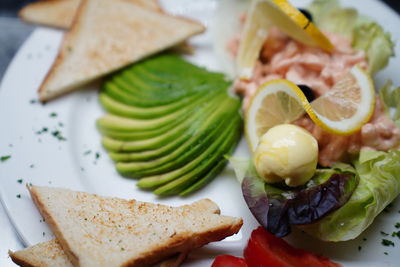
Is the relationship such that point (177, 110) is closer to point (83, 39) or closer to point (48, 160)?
point (48, 160)

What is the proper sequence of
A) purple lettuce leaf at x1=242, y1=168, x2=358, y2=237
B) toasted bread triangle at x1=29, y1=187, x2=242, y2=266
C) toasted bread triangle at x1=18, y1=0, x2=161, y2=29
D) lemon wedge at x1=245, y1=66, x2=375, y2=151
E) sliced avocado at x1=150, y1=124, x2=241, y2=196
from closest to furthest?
toasted bread triangle at x1=29, y1=187, x2=242, y2=266 → purple lettuce leaf at x1=242, y1=168, x2=358, y2=237 → lemon wedge at x1=245, y1=66, x2=375, y2=151 → sliced avocado at x1=150, y1=124, x2=241, y2=196 → toasted bread triangle at x1=18, y1=0, x2=161, y2=29

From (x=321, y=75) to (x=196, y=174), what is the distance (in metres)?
1.06

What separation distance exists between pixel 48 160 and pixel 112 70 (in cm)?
91

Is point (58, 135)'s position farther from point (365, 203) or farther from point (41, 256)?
point (365, 203)

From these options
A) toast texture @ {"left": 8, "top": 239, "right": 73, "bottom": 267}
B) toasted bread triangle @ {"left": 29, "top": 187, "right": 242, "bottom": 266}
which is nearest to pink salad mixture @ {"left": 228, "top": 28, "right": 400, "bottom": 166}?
toasted bread triangle @ {"left": 29, "top": 187, "right": 242, "bottom": 266}

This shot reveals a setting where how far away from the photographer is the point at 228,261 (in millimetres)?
2207

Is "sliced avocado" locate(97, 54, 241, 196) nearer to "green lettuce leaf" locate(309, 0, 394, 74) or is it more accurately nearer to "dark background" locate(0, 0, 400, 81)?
"green lettuce leaf" locate(309, 0, 394, 74)

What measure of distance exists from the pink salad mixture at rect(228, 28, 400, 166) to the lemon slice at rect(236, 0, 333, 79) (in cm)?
7

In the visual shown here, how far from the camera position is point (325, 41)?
9.66 ft

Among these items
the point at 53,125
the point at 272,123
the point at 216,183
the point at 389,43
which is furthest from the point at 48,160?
the point at 389,43

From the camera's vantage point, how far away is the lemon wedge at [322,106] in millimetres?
2480

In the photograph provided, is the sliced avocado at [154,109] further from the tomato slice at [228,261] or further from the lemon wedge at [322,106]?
the tomato slice at [228,261]

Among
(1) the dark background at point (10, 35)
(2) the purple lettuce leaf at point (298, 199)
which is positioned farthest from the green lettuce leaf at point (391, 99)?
(1) the dark background at point (10, 35)

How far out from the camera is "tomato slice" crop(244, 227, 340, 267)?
2.13 m
